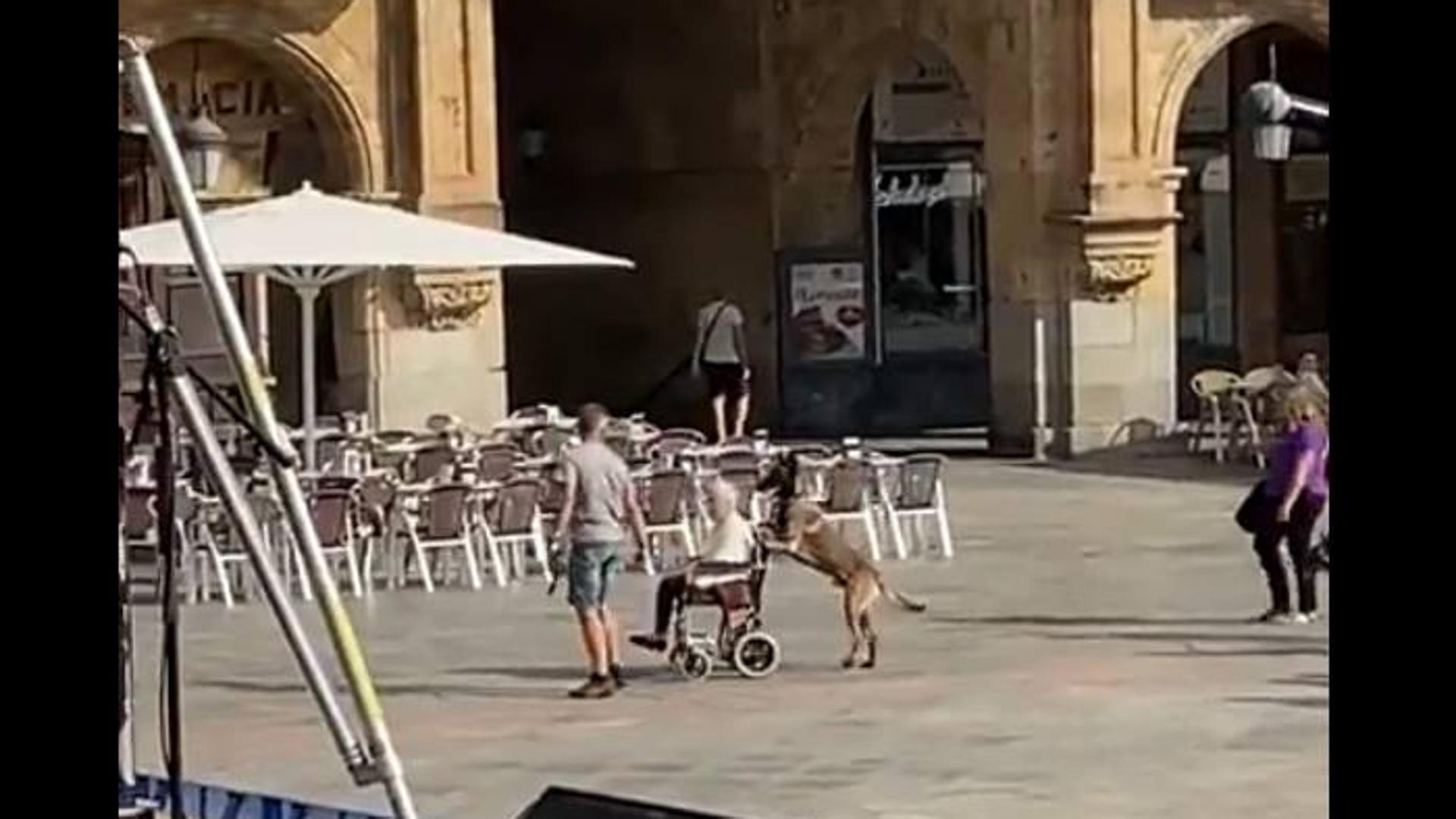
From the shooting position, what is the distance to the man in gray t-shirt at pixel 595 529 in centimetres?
1336

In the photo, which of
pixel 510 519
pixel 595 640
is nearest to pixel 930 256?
pixel 510 519

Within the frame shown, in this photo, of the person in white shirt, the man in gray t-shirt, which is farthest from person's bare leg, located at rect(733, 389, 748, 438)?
the man in gray t-shirt

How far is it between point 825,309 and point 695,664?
15.7 meters

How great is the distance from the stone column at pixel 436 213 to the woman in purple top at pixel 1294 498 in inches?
417

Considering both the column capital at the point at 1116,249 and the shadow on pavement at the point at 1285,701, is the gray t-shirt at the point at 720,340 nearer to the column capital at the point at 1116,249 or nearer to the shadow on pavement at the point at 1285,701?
the column capital at the point at 1116,249

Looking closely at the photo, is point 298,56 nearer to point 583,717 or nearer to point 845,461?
point 845,461

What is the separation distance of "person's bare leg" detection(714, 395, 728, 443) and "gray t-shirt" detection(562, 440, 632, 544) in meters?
13.4

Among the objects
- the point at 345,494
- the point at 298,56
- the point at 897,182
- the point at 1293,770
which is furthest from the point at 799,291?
the point at 1293,770

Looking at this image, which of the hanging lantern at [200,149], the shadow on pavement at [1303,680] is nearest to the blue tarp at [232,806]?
the shadow on pavement at [1303,680]

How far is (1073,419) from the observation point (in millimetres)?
26406

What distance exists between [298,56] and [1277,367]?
9466 millimetres

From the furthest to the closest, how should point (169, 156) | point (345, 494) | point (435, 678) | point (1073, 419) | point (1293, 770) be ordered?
point (1073, 419), point (345, 494), point (435, 678), point (1293, 770), point (169, 156)

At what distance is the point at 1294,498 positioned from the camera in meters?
15.4

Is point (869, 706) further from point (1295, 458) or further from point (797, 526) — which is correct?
point (1295, 458)
